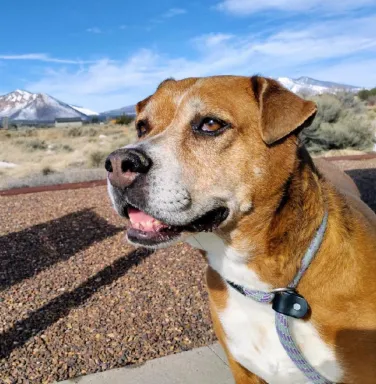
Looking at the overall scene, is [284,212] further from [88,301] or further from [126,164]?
[88,301]

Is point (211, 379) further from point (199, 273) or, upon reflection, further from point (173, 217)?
point (199, 273)

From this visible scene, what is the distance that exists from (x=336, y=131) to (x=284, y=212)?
1754 cm

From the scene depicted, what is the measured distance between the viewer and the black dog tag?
2.65 meters

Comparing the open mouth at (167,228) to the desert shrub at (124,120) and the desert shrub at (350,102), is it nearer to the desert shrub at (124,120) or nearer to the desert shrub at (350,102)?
the desert shrub at (350,102)

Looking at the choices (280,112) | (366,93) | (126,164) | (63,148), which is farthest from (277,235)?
(366,93)

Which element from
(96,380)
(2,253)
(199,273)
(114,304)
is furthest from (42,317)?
(2,253)

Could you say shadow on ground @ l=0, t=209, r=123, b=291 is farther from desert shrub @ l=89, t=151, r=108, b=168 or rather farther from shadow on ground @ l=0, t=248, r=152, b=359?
desert shrub @ l=89, t=151, r=108, b=168

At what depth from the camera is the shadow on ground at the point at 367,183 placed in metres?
9.38

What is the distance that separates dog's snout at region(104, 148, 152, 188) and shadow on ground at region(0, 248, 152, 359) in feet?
7.76

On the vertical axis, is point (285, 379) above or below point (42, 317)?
above

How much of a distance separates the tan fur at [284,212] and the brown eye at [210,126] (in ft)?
0.12

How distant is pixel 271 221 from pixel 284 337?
61 centimetres

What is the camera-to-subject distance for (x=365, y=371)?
269 centimetres

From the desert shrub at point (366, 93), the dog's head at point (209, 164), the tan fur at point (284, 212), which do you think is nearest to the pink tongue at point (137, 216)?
the dog's head at point (209, 164)
